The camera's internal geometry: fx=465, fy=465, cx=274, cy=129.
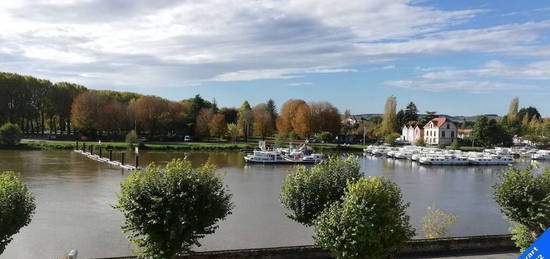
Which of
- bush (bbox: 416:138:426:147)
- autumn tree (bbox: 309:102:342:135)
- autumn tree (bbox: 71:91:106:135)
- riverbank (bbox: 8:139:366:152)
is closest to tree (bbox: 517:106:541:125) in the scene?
bush (bbox: 416:138:426:147)

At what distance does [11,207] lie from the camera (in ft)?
45.2

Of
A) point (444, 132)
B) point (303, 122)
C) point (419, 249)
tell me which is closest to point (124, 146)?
point (303, 122)

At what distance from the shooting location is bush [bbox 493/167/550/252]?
51.6ft

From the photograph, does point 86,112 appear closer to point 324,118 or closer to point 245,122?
point 245,122

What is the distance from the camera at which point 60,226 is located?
25.8 meters

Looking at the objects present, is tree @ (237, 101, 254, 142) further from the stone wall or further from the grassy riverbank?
the stone wall

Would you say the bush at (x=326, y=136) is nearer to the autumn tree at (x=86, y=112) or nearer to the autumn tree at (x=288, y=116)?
the autumn tree at (x=288, y=116)

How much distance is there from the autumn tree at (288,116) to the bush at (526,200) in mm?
87847

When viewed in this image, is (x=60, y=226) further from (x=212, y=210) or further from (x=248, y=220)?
(x=212, y=210)

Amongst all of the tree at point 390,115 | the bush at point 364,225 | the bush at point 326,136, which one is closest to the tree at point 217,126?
the bush at point 326,136

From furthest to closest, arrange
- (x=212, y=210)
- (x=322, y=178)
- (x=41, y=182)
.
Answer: (x=41, y=182)
(x=322, y=178)
(x=212, y=210)

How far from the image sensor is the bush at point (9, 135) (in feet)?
234

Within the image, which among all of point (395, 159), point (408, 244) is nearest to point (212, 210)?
point (408, 244)

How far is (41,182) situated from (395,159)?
188 ft
